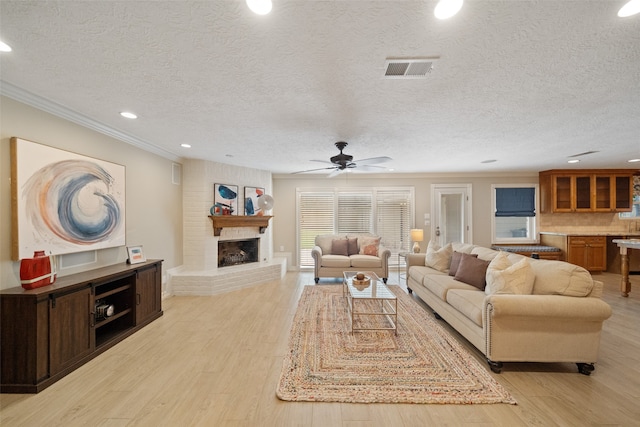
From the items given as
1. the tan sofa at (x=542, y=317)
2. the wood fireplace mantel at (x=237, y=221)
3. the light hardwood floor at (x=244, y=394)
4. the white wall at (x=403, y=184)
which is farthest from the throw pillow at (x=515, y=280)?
the wood fireplace mantel at (x=237, y=221)

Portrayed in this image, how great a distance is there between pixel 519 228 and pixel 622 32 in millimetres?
6127

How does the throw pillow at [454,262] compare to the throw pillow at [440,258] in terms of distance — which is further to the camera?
the throw pillow at [440,258]

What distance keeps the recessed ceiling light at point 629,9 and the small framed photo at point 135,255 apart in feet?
15.8

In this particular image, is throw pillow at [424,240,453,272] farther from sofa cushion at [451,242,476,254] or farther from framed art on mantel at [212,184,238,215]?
framed art on mantel at [212,184,238,215]

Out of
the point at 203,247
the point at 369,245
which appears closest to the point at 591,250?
the point at 369,245

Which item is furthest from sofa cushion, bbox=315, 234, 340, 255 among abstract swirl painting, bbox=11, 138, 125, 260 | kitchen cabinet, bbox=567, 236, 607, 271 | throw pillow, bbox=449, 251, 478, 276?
kitchen cabinet, bbox=567, 236, 607, 271

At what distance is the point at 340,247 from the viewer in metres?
5.61

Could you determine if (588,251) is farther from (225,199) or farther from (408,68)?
(225,199)

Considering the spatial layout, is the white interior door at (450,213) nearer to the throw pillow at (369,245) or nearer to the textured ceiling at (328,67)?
the throw pillow at (369,245)

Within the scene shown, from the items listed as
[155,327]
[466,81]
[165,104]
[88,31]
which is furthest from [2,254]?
[466,81]

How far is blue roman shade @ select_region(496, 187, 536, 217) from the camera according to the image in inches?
248

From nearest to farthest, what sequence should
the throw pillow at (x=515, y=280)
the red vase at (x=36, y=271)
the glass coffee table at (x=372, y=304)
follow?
the red vase at (x=36, y=271) < the throw pillow at (x=515, y=280) < the glass coffee table at (x=372, y=304)

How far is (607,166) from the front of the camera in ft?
18.2

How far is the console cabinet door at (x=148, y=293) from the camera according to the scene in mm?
3092
